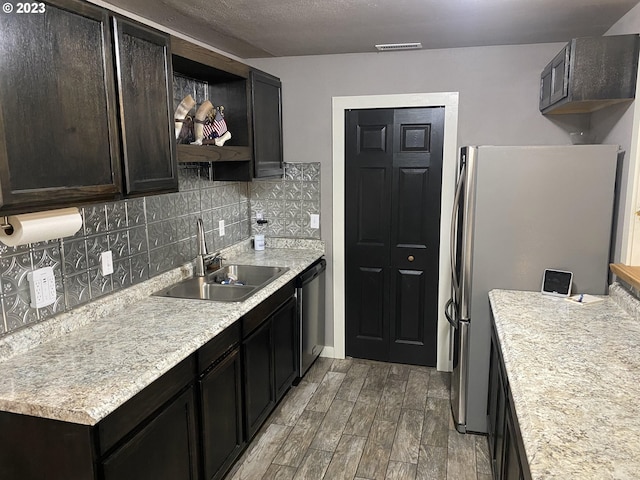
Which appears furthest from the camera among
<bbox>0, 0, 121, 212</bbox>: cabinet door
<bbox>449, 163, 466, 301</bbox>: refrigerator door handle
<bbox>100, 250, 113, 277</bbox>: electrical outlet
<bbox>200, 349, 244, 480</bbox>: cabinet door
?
<bbox>449, 163, 466, 301</bbox>: refrigerator door handle

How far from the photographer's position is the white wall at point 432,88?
3.35m

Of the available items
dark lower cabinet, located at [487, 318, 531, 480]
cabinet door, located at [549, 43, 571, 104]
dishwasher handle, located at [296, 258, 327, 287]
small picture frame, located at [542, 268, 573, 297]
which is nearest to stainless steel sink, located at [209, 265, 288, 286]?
dishwasher handle, located at [296, 258, 327, 287]

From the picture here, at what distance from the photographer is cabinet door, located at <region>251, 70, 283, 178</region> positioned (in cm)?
318

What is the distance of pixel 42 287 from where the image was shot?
6.46 ft

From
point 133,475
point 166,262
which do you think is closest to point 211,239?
point 166,262

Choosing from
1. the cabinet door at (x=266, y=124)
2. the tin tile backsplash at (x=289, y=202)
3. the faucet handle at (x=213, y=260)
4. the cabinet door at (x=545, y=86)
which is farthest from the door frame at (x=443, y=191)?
the faucet handle at (x=213, y=260)

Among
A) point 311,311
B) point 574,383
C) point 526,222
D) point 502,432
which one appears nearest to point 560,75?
point 526,222

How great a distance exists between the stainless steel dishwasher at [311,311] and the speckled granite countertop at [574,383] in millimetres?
1337

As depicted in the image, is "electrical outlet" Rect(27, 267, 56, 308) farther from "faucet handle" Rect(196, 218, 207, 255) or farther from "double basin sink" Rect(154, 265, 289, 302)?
"faucet handle" Rect(196, 218, 207, 255)

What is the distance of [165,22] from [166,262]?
1.36m

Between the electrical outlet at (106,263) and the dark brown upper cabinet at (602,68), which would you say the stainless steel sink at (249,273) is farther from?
the dark brown upper cabinet at (602,68)

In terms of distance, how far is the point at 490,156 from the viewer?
8.73 ft

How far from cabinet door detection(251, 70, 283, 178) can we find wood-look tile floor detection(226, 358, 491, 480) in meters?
1.59

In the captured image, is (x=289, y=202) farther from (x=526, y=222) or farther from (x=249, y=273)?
(x=526, y=222)
